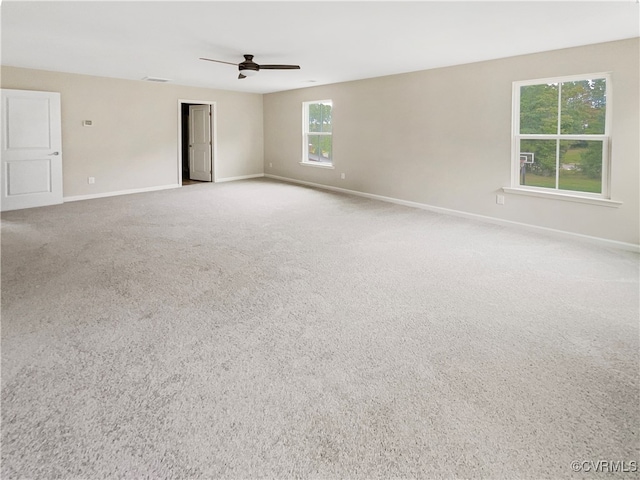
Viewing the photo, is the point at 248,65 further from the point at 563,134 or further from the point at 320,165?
the point at 563,134

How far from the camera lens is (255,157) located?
10453 mm

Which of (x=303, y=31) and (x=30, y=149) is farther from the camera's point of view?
(x=30, y=149)

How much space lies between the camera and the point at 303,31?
166 inches

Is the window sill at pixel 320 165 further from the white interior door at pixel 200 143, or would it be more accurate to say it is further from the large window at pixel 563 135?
the large window at pixel 563 135

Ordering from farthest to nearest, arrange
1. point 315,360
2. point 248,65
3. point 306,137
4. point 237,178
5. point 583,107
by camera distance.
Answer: point 237,178
point 306,137
point 248,65
point 583,107
point 315,360

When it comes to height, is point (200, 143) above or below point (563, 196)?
above

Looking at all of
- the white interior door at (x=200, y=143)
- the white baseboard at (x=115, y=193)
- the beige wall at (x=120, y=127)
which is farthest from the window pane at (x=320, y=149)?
the white baseboard at (x=115, y=193)

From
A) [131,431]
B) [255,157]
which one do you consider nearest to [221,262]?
[131,431]

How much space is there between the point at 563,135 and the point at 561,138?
40 mm

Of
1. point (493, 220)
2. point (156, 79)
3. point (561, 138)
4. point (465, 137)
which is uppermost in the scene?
point (156, 79)

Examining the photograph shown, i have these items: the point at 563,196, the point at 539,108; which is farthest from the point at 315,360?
the point at 539,108

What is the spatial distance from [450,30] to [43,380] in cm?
446

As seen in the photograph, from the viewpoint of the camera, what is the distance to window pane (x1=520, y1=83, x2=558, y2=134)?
5.10 meters

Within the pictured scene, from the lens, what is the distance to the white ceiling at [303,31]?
11.5ft
